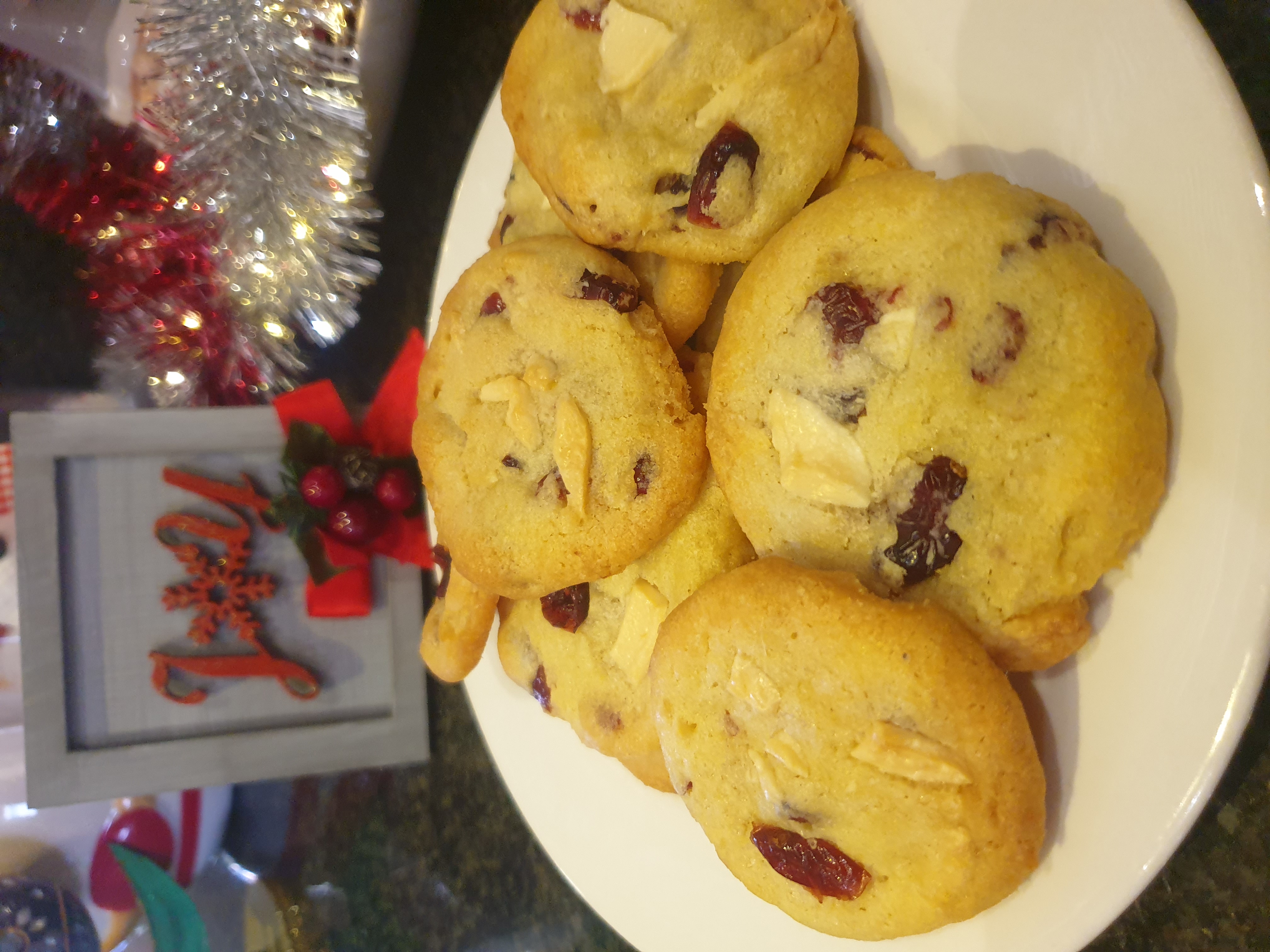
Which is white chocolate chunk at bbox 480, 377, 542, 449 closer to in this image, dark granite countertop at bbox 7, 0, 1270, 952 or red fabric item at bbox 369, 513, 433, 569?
red fabric item at bbox 369, 513, 433, 569

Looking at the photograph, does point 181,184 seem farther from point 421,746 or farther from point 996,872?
point 996,872

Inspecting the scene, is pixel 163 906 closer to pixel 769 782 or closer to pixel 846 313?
pixel 769 782

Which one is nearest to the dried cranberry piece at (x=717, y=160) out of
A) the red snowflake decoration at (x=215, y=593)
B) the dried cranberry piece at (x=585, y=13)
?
the dried cranberry piece at (x=585, y=13)

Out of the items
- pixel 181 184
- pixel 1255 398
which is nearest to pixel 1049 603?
pixel 1255 398

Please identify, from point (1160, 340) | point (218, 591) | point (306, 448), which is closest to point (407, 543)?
point (306, 448)

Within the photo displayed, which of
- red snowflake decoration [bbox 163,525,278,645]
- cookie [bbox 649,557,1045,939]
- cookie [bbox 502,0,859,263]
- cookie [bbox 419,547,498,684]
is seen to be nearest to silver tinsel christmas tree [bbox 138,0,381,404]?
red snowflake decoration [bbox 163,525,278,645]

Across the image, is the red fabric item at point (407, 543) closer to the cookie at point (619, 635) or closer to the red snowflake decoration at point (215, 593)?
the red snowflake decoration at point (215, 593)
